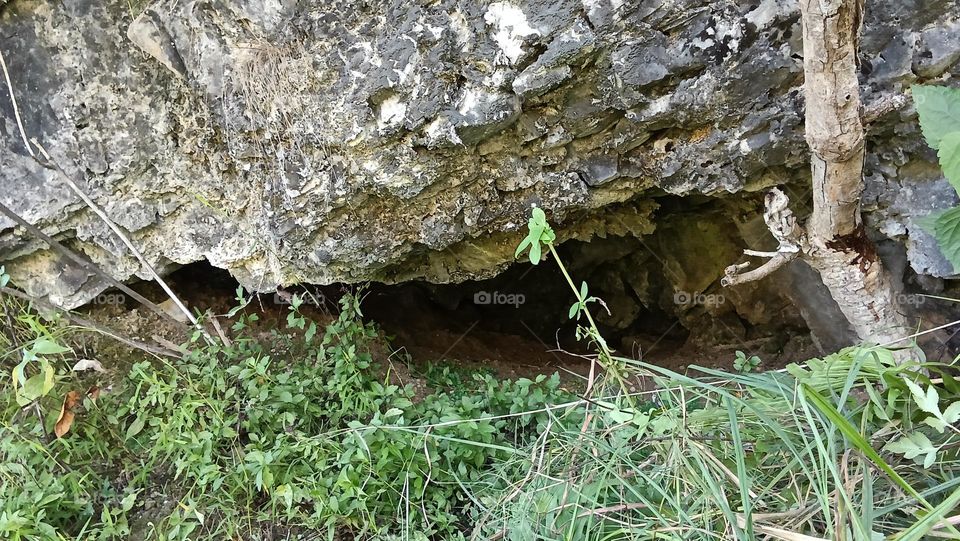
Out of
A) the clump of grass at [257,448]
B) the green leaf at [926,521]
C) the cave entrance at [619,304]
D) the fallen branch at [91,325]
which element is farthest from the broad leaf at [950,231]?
the fallen branch at [91,325]

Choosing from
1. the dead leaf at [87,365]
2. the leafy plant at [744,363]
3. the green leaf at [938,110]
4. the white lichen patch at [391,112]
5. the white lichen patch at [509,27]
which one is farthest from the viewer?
the dead leaf at [87,365]

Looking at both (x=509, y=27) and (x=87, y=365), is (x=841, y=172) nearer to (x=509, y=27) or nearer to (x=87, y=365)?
(x=509, y=27)

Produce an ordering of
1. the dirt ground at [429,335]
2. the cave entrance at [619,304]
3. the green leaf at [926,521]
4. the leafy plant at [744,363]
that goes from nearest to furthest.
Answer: the green leaf at [926,521] → the leafy plant at [744,363] → the dirt ground at [429,335] → the cave entrance at [619,304]

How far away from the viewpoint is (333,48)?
1.79 m

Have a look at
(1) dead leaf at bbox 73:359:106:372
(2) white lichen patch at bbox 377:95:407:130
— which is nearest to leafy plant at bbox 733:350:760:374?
(2) white lichen patch at bbox 377:95:407:130

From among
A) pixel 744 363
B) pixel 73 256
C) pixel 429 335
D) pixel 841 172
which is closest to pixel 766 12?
pixel 841 172

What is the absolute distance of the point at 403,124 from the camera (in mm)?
1833

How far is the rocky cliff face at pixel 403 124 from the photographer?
1.62 m

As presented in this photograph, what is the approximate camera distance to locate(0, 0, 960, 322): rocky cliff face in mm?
1618

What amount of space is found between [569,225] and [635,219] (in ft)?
0.99

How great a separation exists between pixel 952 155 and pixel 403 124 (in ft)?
4.51

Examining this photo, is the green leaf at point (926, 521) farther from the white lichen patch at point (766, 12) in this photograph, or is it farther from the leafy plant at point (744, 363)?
the white lichen patch at point (766, 12)

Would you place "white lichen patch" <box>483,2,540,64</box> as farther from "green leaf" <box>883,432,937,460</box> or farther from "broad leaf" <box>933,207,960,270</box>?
"green leaf" <box>883,432,937,460</box>

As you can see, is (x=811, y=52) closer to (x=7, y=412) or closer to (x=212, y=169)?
(x=212, y=169)
